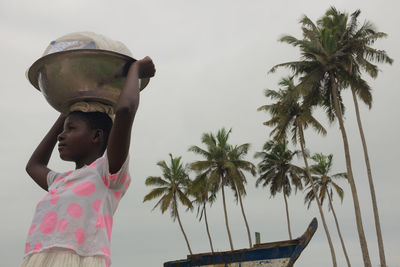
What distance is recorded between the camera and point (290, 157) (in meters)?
34.9

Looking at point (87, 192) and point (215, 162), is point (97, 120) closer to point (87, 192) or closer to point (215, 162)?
point (87, 192)

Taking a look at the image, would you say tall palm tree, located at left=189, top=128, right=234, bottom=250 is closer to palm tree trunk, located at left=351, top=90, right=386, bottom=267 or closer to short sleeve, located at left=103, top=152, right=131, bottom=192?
palm tree trunk, located at left=351, top=90, right=386, bottom=267

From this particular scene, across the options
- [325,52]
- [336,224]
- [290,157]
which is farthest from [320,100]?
[336,224]

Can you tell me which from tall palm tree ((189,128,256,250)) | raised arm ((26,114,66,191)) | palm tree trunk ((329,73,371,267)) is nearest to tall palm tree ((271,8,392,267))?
palm tree trunk ((329,73,371,267))

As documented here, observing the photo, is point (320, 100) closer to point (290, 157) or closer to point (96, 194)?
point (290, 157)

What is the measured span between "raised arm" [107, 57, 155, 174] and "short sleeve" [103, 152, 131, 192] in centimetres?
2

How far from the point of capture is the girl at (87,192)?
1807 millimetres

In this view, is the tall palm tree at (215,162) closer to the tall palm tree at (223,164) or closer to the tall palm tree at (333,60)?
the tall palm tree at (223,164)

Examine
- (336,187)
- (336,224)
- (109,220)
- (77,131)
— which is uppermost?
(336,187)

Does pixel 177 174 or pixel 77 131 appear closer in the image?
pixel 77 131

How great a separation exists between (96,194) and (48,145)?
791 mm

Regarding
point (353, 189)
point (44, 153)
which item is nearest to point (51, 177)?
point (44, 153)

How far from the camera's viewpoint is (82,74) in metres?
1.97

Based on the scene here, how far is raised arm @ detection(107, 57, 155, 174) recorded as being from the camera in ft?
6.15
